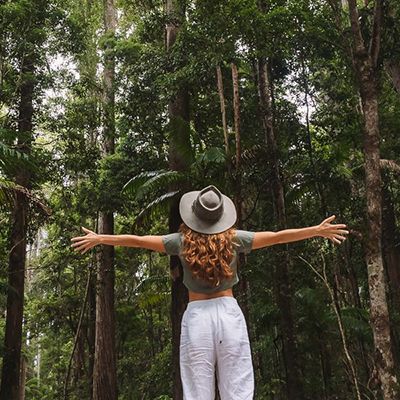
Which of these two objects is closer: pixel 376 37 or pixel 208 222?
pixel 208 222

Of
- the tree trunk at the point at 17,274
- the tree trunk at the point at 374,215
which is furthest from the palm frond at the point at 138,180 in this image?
the tree trunk at the point at 374,215

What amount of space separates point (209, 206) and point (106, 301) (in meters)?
12.2

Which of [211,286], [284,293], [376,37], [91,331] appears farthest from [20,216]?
[211,286]

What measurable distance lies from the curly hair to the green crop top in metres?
0.03

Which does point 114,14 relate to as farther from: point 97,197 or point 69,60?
point 97,197

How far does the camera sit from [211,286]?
2.90 meters

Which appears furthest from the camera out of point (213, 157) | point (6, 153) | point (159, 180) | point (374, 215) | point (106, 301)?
point (106, 301)

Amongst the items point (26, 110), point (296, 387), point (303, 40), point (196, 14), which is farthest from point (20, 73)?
point (296, 387)

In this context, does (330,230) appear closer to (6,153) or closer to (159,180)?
(6,153)

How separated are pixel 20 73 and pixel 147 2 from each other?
4.61 metres

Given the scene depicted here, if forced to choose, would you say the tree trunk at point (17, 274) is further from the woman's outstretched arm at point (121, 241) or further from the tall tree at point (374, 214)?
the woman's outstretched arm at point (121, 241)

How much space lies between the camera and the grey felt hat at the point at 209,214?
2986 mm

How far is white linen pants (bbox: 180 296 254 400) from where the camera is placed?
2742 mm

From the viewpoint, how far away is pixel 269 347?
45.1 ft
